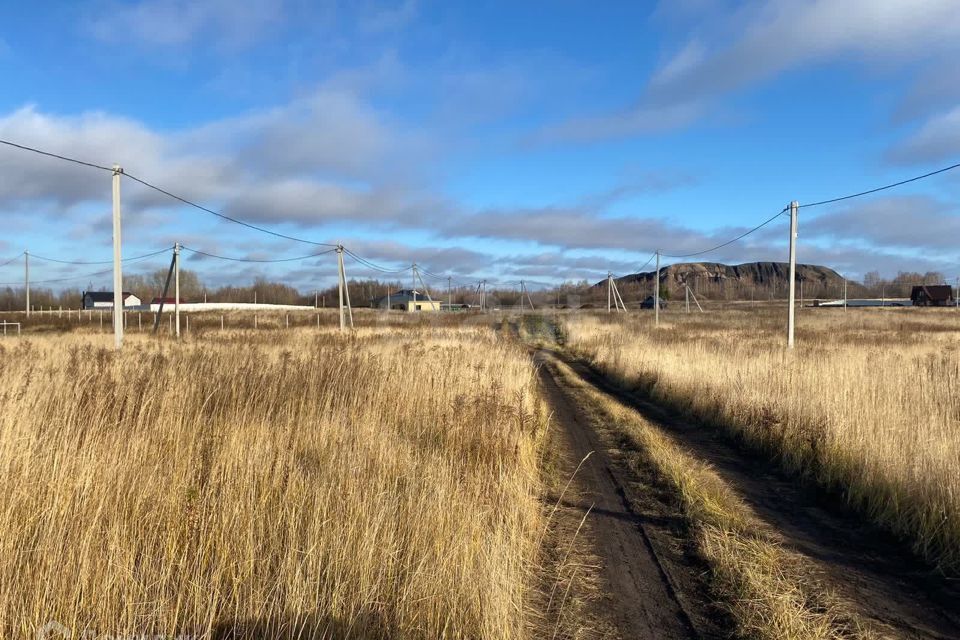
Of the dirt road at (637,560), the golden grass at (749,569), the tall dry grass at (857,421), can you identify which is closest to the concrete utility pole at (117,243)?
the dirt road at (637,560)

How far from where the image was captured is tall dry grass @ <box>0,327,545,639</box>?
9.67 feet

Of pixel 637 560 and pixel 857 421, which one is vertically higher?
pixel 857 421

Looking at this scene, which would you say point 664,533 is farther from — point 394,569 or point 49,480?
point 49,480

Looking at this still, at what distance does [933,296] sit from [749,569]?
387ft

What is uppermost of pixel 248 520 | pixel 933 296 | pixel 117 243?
pixel 933 296

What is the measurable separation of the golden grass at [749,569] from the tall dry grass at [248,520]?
4.49 ft

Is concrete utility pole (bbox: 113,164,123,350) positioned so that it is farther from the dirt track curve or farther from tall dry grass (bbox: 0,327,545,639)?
the dirt track curve

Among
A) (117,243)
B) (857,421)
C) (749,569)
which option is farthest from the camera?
(117,243)

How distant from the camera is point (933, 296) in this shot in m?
95.0

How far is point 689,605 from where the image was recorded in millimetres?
3701

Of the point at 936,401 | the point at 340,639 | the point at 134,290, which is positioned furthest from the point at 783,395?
the point at 134,290

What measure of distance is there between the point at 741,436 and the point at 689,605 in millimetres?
5730

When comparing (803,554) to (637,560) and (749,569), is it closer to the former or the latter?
(749,569)

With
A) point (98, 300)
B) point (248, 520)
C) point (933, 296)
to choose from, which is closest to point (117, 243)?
point (248, 520)
